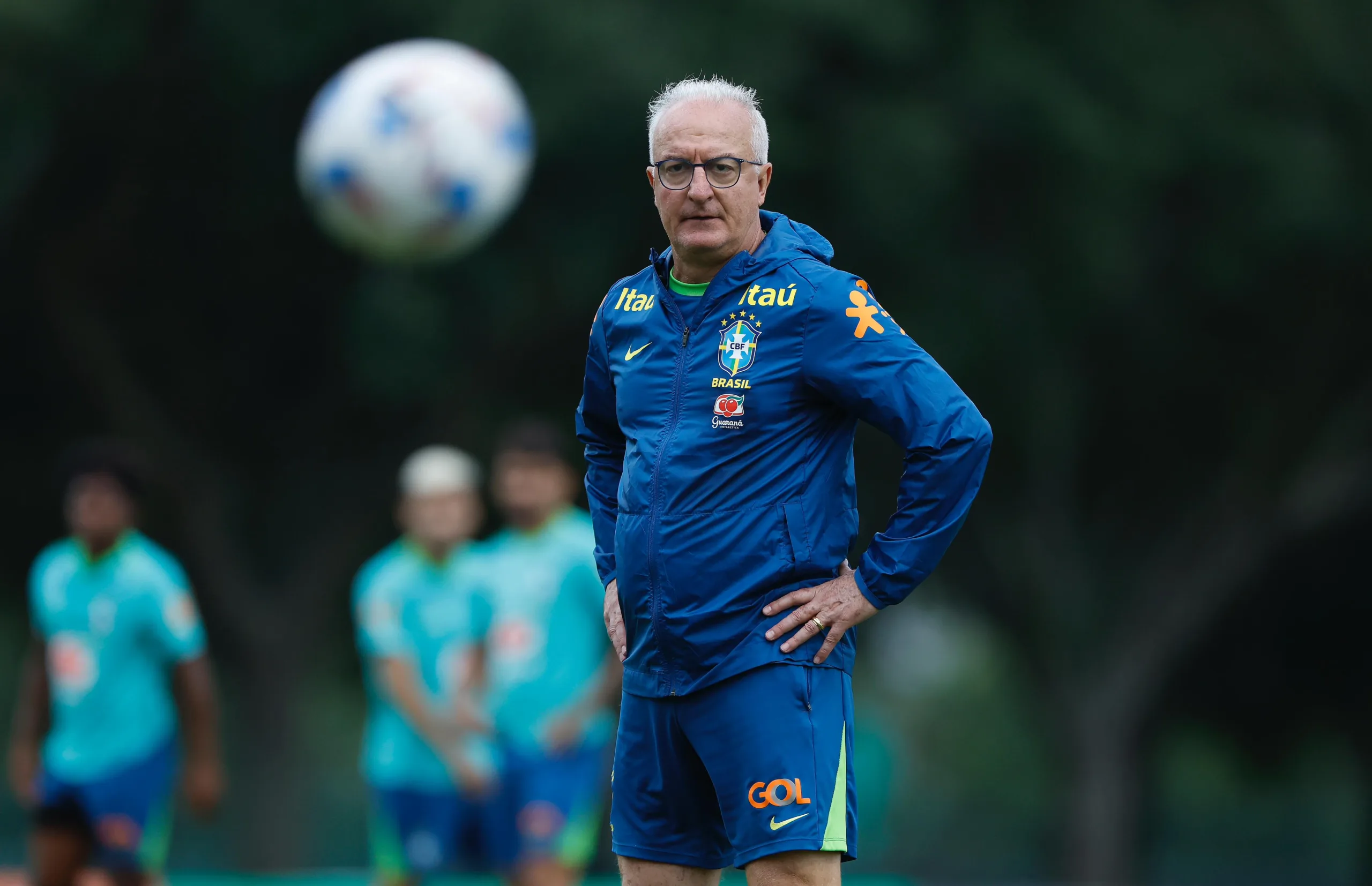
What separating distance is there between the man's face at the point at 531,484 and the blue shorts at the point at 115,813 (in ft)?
6.25

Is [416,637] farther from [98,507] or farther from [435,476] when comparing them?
[98,507]

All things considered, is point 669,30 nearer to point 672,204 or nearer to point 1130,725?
point 1130,725

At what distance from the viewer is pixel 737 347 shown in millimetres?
4152

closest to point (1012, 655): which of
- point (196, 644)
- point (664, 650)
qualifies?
point (196, 644)

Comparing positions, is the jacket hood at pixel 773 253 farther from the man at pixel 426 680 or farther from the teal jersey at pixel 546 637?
the man at pixel 426 680

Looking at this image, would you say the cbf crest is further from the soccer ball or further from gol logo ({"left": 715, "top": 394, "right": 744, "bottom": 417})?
the soccer ball

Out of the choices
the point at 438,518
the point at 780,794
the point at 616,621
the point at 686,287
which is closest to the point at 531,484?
the point at 438,518

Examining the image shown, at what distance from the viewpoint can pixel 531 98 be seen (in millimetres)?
12477

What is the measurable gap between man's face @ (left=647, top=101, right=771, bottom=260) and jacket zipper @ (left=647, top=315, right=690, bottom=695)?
0.67 ft

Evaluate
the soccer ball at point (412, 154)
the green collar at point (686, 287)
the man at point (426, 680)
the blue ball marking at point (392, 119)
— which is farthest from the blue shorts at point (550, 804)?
the green collar at point (686, 287)

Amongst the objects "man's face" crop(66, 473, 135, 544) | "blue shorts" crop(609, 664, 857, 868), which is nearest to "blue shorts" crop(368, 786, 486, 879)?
"man's face" crop(66, 473, 135, 544)

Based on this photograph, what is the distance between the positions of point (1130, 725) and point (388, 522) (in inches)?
254

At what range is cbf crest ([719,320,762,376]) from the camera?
4.14 meters

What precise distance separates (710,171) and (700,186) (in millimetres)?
42
